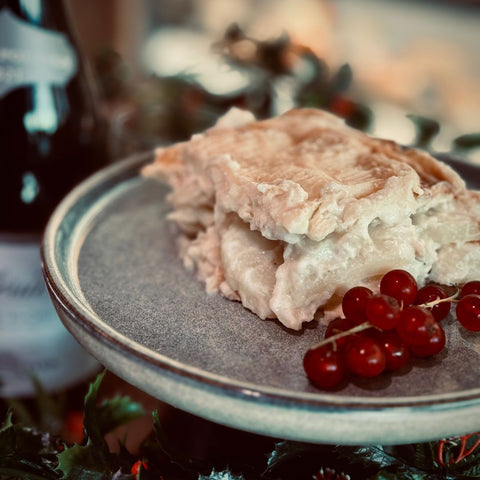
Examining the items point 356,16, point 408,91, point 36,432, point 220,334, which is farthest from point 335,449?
point 356,16

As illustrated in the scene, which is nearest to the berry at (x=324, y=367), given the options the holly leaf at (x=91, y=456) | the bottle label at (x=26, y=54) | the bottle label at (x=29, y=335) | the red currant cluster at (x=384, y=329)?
the red currant cluster at (x=384, y=329)

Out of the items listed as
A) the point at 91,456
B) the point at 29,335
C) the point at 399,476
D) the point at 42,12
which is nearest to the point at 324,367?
the point at 399,476

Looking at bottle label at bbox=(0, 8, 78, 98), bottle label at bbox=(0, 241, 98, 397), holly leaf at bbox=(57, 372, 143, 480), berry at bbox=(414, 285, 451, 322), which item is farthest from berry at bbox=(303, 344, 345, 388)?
bottle label at bbox=(0, 8, 78, 98)

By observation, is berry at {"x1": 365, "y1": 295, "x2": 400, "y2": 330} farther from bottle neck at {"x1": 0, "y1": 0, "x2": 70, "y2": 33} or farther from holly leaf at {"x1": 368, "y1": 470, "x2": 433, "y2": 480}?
bottle neck at {"x1": 0, "y1": 0, "x2": 70, "y2": 33}

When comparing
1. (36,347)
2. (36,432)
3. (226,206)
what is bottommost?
(36,347)

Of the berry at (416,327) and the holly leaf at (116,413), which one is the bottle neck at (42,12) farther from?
the berry at (416,327)

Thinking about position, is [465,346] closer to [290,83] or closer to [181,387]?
[181,387]

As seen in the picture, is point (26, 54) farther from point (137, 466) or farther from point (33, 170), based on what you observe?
point (137, 466)
